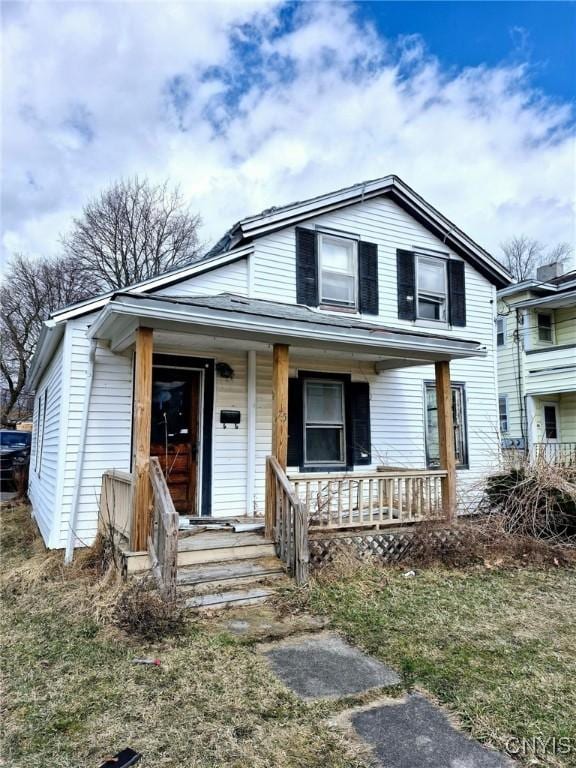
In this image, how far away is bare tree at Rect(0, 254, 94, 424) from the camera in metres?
24.9

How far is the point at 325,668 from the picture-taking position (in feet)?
11.8

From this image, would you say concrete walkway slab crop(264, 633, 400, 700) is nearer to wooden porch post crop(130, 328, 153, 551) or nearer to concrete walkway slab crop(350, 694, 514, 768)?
concrete walkway slab crop(350, 694, 514, 768)

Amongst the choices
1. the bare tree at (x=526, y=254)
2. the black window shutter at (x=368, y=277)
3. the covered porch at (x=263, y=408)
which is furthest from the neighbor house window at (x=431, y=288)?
the bare tree at (x=526, y=254)

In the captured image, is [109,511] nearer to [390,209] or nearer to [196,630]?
[196,630]

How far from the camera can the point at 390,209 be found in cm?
987

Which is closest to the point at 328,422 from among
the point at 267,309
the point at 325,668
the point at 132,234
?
the point at 267,309

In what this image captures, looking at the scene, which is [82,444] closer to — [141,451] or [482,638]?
[141,451]

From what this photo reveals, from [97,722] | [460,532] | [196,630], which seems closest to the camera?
[97,722]

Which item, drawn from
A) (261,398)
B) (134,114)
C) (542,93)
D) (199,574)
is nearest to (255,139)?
(134,114)

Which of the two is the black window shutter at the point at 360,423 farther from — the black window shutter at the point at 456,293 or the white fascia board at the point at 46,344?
the white fascia board at the point at 46,344

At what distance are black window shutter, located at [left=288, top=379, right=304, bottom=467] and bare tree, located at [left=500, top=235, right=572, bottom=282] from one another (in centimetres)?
2971

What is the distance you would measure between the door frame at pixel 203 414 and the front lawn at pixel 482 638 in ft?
8.64

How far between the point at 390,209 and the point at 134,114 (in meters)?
8.20

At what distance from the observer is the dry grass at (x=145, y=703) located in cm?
255
